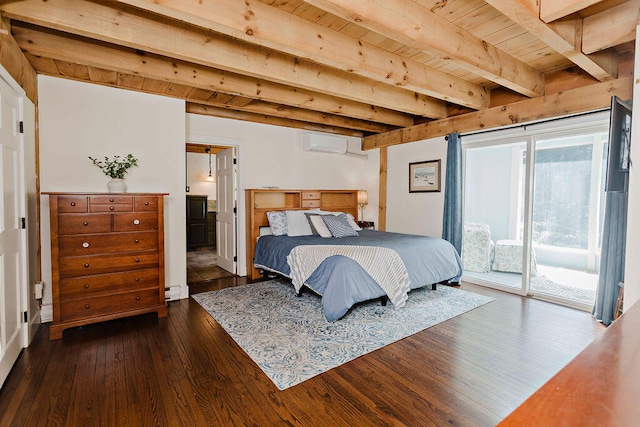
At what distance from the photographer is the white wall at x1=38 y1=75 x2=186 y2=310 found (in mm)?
3076

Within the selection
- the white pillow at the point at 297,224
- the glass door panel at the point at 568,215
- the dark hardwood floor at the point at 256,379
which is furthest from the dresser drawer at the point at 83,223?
the glass door panel at the point at 568,215

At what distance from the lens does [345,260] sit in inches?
122

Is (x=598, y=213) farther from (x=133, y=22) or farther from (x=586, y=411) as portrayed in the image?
(x=133, y=22)

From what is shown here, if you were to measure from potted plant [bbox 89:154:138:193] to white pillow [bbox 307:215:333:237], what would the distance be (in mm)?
2235

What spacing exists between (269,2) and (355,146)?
3.97 metres

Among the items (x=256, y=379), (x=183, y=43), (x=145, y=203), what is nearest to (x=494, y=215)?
(x=256, y=379)

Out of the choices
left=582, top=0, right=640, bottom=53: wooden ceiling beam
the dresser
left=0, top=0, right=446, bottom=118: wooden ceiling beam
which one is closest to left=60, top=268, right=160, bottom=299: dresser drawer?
the dresser

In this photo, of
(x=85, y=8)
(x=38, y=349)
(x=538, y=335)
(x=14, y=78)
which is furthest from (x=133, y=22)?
(x=538, y=335)

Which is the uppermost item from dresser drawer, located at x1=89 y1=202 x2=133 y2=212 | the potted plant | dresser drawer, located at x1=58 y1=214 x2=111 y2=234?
the potted plant

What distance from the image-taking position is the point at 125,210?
296cm

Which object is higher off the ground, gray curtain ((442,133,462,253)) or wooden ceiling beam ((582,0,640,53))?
wooden ceiling beam ((582,0,640,53))

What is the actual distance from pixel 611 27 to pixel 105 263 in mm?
4491

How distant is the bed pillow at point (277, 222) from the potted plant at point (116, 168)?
1.83m

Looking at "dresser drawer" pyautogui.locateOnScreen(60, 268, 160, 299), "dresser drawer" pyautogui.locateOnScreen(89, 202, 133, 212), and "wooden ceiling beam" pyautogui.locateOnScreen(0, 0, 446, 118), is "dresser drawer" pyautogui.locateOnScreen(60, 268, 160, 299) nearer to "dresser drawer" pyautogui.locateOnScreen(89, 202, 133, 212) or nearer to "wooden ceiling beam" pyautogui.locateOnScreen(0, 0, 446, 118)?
"dresser drawer" pyautogui.locateOnScreen(89, 202, 133, 212)
